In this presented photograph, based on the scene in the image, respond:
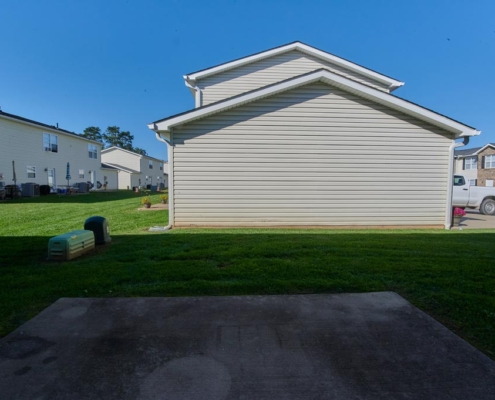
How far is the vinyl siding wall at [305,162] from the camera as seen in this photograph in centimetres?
859

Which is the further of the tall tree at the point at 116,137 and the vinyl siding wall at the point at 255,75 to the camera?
the tall tree at the point at 116,137

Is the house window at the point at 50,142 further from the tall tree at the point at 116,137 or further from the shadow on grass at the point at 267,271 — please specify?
the tall tree at the point at 116,137

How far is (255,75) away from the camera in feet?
42.4

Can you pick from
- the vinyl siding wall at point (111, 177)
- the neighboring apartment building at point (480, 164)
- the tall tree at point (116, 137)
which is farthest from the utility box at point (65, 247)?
the tall tree at point (116, 137)

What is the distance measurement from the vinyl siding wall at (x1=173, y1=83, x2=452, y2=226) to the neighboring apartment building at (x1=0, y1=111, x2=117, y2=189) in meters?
19.0

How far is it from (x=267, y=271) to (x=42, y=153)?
87.0 ft

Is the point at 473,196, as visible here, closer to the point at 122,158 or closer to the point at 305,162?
the point at 305,162

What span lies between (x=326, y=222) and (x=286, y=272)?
472cm

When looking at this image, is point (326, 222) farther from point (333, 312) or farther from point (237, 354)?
point (237, 354)

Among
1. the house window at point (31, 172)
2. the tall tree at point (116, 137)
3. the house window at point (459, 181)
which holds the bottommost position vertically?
the house window at point (459, 181)

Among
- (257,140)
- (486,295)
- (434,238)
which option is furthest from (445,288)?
(257,140)

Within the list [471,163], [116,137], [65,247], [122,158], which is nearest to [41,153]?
[122,158]

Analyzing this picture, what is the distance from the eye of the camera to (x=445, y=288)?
4.04m

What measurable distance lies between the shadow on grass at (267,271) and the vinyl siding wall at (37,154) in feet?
58.5
